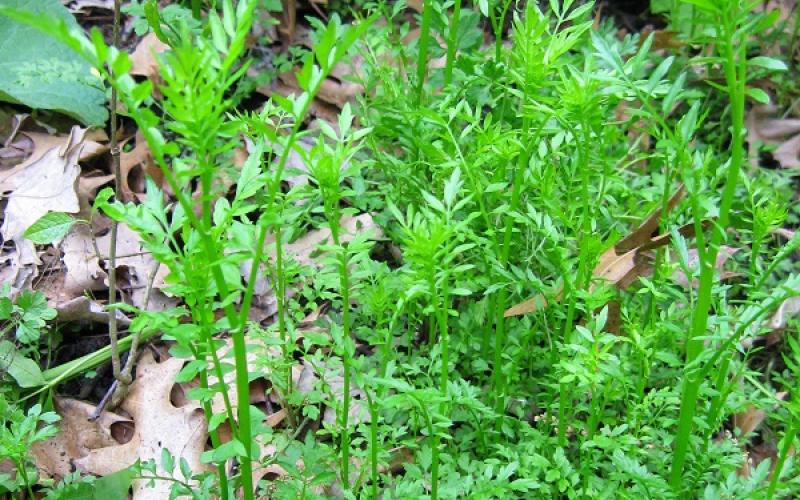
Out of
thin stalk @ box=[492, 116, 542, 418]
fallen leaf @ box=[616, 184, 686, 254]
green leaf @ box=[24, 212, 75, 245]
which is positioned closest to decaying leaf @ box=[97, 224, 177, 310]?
green leaf @ box=[24, 212, 75, 245]

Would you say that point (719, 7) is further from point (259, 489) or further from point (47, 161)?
point (47, 161)

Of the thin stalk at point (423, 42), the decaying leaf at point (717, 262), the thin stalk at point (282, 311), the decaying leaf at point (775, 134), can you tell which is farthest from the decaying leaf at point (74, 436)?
the decaying leaf at point (775, 134)

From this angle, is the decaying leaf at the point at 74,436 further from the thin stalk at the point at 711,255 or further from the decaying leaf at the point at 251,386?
the thin stalk at the point at 711,255

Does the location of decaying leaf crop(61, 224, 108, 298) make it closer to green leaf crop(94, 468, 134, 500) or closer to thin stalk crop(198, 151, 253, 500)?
green leaf crop(94, 468, 134, 500)

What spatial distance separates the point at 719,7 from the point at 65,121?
2.43 metres

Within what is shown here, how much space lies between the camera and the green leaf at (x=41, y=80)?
2.97 metres

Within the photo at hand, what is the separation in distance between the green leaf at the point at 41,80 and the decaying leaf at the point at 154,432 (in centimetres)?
107

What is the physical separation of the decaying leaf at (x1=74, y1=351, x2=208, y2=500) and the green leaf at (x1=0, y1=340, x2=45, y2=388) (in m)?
0.25

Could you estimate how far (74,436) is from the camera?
234cm

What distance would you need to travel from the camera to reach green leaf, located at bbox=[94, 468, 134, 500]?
6.91 feet

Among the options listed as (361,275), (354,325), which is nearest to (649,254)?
(354,325)

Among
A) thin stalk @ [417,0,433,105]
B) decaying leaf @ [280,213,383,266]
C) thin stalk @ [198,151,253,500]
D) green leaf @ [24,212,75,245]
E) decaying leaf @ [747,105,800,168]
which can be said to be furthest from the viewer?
decaying leaf @ [747,105,800,168]

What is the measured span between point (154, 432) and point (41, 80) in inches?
55.9

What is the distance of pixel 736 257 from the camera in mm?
2971
